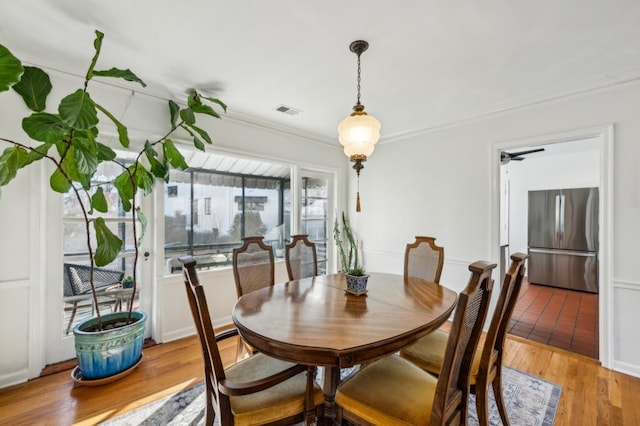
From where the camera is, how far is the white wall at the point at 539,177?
513 cm

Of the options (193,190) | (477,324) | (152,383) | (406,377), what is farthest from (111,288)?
(477,324)

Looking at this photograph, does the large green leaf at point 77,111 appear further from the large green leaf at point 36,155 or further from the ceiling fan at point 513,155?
the ceiling fan at point 513,155

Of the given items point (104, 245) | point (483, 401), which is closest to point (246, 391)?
point (483, 401)

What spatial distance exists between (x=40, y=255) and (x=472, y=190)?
4.40 meters

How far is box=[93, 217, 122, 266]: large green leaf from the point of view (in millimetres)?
2072

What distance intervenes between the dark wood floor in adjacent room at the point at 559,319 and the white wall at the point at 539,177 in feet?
4.98

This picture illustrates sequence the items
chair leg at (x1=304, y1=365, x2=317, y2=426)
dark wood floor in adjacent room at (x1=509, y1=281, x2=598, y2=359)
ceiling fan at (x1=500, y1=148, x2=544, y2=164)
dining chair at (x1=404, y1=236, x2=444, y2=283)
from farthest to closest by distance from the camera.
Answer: ceiling fan at (x1=500, y1=148, x2=544, y2=164) < dark wood floor in adjacent room at (x1=509, y1=281, x2=598, y2=359) < dining chair at (x1=404, y1=236, x2=444, y2=283) < chair leg at (x1=304, y1=365, x2=317, y2=426)

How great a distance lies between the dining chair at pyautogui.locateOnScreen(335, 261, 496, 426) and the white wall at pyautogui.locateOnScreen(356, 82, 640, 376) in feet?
7.54

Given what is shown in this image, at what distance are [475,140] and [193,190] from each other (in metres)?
3.51

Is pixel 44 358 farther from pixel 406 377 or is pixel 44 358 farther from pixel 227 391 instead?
pixel 406 377

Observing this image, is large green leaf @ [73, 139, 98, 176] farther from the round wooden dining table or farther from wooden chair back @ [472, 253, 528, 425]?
wooden chair back @ [472, 253, 528, 425]

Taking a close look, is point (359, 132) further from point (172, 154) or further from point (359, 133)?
point (172, 154)

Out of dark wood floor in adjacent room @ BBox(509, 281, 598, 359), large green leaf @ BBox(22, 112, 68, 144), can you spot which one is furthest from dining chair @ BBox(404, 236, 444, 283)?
large green leaf @ BBox(22, 112, 68, 144)

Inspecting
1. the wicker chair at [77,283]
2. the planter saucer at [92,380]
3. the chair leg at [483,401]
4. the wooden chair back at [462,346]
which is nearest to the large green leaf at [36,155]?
the wicker chair at [77,283]
